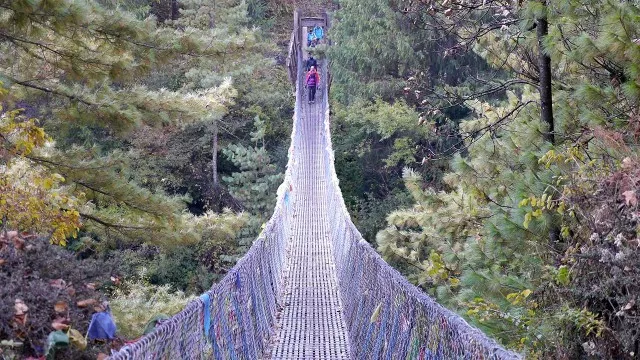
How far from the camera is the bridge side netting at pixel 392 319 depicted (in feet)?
8.48

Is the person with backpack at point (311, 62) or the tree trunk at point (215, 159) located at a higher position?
the person with backpack at point (311, 62)

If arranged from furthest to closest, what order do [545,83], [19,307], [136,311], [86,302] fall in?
[136,311], [545,83], [86,302], [19,307]

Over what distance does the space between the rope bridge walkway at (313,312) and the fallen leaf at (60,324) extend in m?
0.25

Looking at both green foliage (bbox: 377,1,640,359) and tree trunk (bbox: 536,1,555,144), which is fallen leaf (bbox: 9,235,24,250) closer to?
green foliage (bbox: 377,1,640,359)

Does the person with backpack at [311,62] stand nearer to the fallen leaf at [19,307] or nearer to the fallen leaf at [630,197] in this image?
the fallen leaf at [630,197]

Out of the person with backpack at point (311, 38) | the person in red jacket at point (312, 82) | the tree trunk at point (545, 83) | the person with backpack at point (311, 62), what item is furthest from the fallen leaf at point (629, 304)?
the person with backpack at point (311, 38)

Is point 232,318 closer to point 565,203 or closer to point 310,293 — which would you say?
point 565,203

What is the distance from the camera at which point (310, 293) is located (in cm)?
684

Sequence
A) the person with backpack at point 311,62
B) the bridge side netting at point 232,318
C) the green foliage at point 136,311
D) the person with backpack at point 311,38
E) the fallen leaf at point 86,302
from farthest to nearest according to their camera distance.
A: the person with backpack at point 311,38
the person with backpack at point 311,62
the green foliage at point 136,311
the bridge side netting at point 232,318
the fallen leaf at point 86,302

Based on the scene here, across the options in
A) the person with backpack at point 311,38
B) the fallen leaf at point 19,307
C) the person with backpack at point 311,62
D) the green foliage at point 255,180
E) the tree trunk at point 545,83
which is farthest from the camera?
the person with backpack at point 311,38

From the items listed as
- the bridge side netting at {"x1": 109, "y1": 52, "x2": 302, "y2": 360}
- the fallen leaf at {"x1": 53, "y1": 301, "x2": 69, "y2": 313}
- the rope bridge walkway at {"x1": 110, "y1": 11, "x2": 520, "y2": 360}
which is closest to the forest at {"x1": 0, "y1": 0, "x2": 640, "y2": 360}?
the fallen leaf at {"x1": 53, "y1": 301, "x2": 69, "y2": 313}

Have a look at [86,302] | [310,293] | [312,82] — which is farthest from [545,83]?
[312,82]

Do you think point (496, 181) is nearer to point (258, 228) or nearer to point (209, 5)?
point (258, 228)

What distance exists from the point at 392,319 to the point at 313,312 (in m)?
2.40
